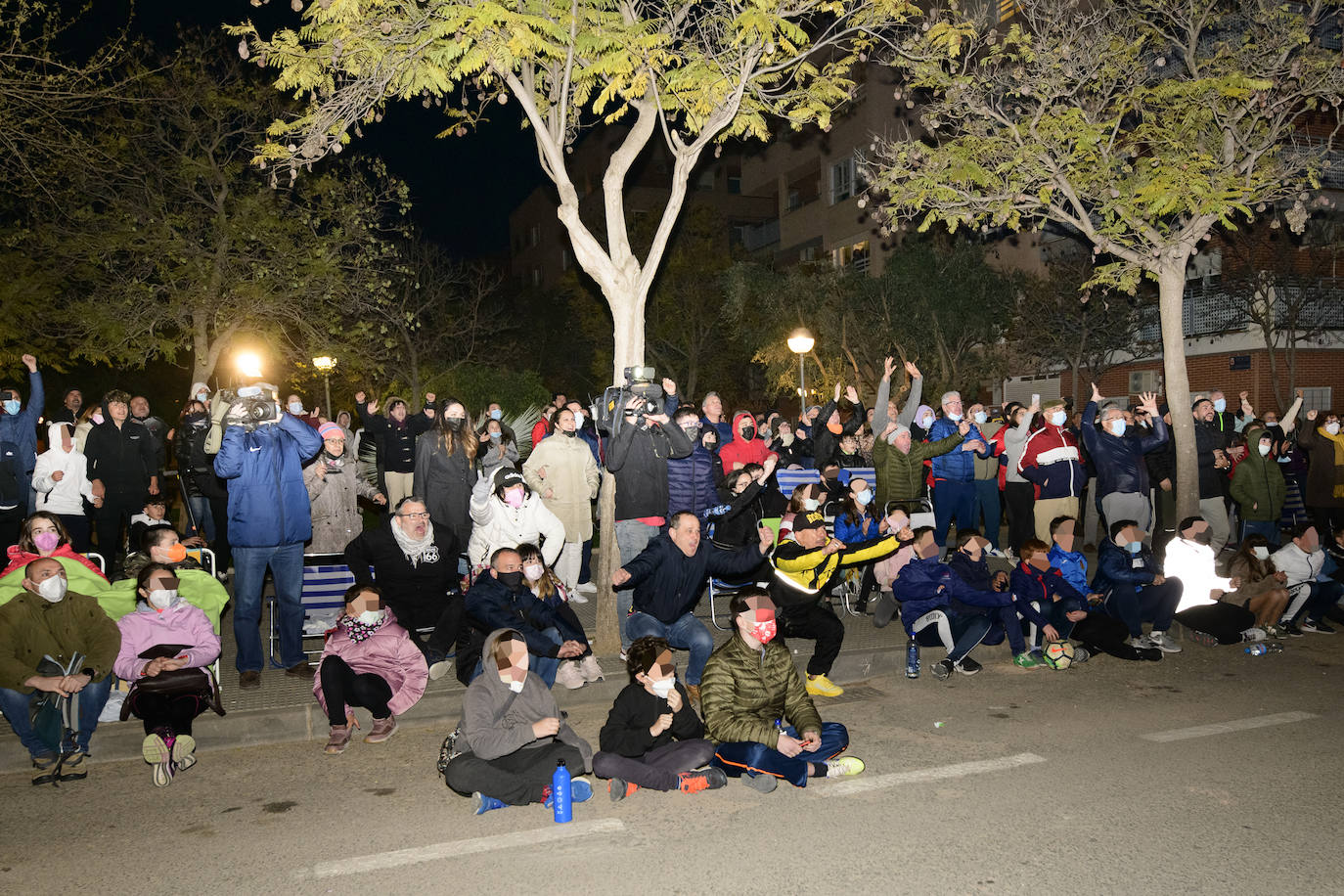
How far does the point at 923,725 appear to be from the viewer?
20.5ft

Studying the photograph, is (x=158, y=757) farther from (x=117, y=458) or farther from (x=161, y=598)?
(x=117, y=458)

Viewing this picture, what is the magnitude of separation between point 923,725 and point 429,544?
395 centimetres

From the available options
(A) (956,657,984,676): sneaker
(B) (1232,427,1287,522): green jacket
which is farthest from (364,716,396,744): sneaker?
(B) (1232,427,1287,522): green jacket

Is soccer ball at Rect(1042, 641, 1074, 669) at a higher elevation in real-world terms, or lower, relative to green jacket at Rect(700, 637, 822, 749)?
lower

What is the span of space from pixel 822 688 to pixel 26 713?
523cm

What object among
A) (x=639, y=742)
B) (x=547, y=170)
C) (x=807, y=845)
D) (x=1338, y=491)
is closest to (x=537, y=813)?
(x=639, y=742)

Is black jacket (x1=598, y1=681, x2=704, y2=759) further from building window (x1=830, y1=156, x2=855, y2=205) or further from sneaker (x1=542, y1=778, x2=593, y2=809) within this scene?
building window (x1=830, y1=156, x2=855, y2=205)

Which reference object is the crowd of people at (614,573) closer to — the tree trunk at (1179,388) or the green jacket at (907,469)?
the green jacket at (907,469)

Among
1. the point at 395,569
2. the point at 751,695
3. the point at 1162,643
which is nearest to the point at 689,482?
the point at 395,569

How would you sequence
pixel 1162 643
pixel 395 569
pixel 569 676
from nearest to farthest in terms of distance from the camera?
pixel 569 676 → pixel 395 569 → pixel 1162 643

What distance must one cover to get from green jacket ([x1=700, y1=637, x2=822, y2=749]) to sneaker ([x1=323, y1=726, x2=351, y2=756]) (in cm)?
233

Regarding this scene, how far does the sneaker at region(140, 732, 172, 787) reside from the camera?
17.8 feet

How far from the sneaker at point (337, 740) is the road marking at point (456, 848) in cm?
164

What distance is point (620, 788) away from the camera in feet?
16.6
